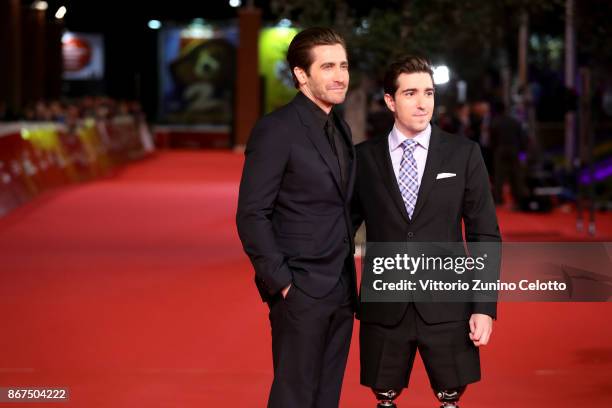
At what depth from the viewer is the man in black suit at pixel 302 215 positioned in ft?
15.4

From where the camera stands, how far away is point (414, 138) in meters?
4.98

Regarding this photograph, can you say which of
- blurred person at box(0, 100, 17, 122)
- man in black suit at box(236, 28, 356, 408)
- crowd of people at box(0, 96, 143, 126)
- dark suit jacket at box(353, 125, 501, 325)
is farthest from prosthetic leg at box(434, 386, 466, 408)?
blurred person at box(0, 100, 17, 122)

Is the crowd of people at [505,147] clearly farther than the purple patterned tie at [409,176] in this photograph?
Yes

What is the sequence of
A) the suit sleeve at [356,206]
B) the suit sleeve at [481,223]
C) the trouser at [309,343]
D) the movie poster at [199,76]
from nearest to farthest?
1. the trouser at [309,343]
2. the suit sleeve at [481,223]
3. the suit sleeve at [356,206]
4. the movie poster at [199,76]

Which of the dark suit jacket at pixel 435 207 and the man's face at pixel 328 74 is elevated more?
the man's face at pixel 328 74

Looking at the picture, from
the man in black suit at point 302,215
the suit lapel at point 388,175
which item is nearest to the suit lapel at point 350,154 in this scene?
the man in black suit at point 302,215

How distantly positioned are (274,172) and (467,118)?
21.0 m

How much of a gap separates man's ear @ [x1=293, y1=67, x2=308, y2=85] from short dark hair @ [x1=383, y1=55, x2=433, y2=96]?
0.37 metres

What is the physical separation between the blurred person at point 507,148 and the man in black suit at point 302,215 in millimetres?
16521

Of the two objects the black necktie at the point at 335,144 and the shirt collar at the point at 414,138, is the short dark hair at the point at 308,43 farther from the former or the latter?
the shirt collar at the point at 414,138

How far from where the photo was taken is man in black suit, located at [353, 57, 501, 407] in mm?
4891

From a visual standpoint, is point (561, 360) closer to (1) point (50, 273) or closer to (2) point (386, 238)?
(2) point (386, 238)

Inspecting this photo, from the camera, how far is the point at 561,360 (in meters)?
8.18

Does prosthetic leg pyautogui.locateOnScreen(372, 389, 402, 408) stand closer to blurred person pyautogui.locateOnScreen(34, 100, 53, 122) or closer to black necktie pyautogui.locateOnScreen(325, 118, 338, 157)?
black necktie pyautogui.locateOnScreen(325, 118, 338, 157)
